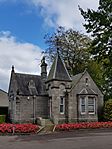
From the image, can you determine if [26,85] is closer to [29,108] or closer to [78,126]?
[29,108]

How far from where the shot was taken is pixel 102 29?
12.9m

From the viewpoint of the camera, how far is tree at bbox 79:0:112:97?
12453 millimetres

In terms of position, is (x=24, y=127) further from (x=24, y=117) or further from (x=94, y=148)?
(x=94, y=148)

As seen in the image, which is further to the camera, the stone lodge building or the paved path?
the stone lodge building

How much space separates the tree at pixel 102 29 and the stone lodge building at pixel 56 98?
817 inches

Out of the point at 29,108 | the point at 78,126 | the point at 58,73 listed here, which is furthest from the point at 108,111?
the point at 29,108

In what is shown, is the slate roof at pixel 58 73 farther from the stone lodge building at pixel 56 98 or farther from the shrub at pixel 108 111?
the shrub at pixel 108 111

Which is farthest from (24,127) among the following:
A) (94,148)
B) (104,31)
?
(104,31)

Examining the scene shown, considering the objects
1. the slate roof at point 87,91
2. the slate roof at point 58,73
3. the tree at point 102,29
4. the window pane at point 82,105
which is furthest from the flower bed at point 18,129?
the tree at point 102,29

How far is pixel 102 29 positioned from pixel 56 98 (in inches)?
862

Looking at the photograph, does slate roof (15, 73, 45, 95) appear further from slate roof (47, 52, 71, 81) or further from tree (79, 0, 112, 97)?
tree (79, 0, 112, 97)

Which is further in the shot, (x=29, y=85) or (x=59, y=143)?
(x=29, y=85)

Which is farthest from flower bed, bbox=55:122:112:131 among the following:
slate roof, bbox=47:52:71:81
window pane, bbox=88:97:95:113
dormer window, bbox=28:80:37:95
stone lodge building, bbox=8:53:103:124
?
dormer window, bbox=28:80:37:95

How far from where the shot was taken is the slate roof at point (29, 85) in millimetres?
35003
